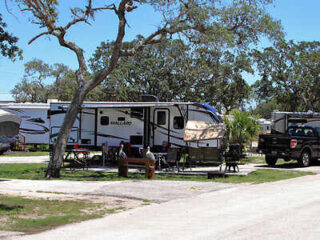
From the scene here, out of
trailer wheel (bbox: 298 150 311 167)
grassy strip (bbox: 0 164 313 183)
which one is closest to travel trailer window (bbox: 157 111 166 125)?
grassy strip (bbox: 0 164 313 183)

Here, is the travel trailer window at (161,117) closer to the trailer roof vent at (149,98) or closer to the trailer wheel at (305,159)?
the trailer roof vent at (149,98)

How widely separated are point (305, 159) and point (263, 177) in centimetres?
477

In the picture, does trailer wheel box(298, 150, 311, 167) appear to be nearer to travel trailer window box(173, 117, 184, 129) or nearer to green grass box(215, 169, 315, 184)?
green grass box(215, 169, 315, 184)

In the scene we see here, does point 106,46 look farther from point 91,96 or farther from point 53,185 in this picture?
point 53,185

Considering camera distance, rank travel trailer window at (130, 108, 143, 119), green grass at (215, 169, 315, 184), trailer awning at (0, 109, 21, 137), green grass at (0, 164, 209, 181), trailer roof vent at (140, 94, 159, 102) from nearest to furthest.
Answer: trailer awning at (0, 109, 21, 137), green grass at (215, 169, 315, 184), green grass at (0, 164, 209, 181), travel trailer window at (130, 108, 143, 119), trailer roof vent at (140, 94, 159, 102)

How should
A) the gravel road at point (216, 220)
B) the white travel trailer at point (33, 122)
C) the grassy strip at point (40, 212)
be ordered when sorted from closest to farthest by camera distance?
the gravel road at point (216, 220) < the grassy strip at point (40, 212) < the white travel trailer at point (33, 122)

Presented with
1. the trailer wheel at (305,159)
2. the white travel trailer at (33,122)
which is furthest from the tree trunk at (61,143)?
the white travel trailer at (33,122)

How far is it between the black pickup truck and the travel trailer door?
4352mm

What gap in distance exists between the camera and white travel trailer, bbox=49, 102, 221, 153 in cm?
1958

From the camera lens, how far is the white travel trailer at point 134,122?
19578mm

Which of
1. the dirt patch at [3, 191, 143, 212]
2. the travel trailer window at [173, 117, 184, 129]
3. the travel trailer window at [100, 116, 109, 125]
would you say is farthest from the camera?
the travel trailer window at [100, 116, 109, 125]

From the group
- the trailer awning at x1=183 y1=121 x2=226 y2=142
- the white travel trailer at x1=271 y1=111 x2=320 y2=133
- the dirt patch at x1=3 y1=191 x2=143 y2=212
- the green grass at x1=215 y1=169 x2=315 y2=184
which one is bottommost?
the dirt patch at x1=3 y1=191 x2=143 y2=212

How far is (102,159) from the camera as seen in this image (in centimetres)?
2153

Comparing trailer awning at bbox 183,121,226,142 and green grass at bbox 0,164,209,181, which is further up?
trailer awning at bbox 183,121,226,142
